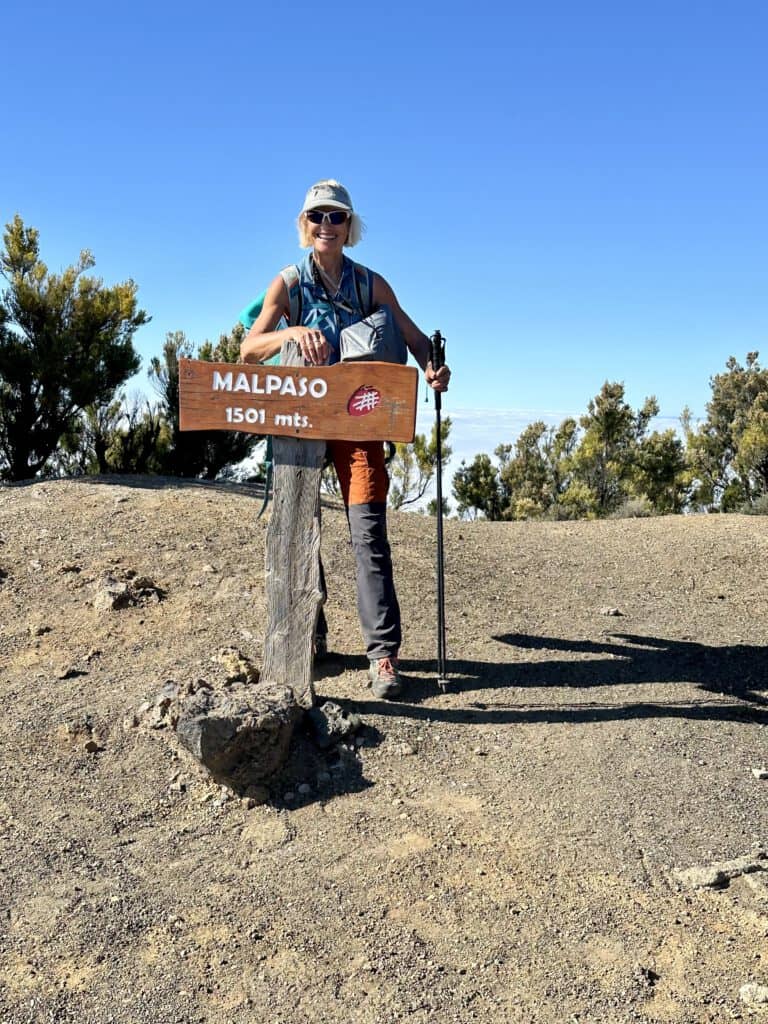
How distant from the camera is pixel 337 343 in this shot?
4570mm

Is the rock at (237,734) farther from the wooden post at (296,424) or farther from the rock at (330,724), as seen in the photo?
the wooden post at (296,424)

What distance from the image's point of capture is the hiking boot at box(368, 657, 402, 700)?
457cm

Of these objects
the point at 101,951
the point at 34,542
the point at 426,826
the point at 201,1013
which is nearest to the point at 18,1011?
the point at 101,951

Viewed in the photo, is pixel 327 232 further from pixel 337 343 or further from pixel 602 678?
pixel 602 678

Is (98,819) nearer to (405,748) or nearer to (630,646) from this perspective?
(405,748)

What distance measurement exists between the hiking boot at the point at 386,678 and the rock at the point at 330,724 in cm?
35

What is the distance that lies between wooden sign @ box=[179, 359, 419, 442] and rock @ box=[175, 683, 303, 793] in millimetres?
1211

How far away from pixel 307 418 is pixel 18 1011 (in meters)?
2.54

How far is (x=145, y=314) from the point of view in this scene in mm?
12188

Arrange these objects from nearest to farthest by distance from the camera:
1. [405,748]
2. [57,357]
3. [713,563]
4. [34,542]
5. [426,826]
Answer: [426,826]
[405,748]
[34,542]
[713,563]
[57,357]

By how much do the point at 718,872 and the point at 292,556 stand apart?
2184 mm

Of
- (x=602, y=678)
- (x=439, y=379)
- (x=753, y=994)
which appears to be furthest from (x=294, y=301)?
(x=753, y=994)

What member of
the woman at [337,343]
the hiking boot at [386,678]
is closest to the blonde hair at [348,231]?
the woman at [337,343]

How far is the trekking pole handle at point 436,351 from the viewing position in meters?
4.64
